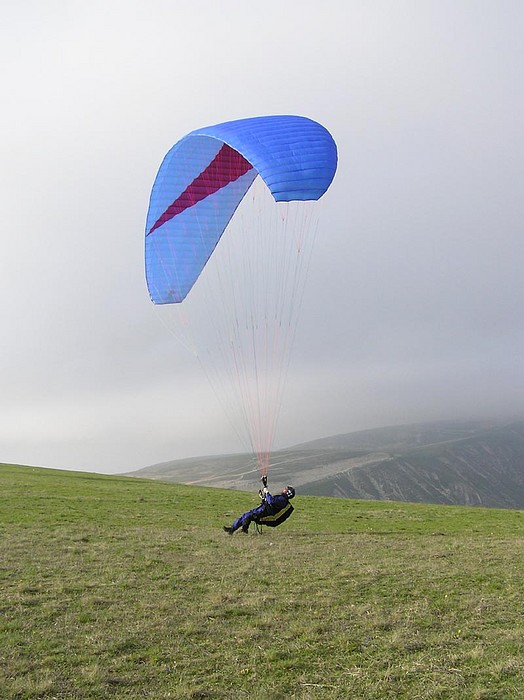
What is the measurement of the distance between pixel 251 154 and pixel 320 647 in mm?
12800

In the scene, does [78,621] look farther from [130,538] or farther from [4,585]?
[130,538]

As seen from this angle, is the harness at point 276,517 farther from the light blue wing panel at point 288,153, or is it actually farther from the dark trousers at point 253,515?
the light blue wing panel at point 288,153

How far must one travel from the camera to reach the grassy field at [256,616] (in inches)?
335

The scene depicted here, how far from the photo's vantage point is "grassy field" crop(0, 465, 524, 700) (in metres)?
Result: 8.50

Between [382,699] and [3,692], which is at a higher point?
[3,692]

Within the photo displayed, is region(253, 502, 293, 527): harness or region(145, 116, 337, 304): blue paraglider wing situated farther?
region(145, 116, 337, 304): blue paraglider wing

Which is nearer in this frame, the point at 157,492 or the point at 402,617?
the point at 402,617

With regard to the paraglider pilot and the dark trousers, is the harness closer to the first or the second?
the paraglider pilot

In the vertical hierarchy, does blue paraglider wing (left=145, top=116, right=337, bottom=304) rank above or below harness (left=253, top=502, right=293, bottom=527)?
above

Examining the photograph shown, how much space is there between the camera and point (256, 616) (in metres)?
11.3

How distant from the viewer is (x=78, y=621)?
425 inches

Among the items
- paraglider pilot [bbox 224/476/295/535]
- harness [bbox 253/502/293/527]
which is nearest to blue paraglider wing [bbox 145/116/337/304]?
paraglider pilot [bbox 224/476/295/535]

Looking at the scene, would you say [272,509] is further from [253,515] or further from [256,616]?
[256,616]

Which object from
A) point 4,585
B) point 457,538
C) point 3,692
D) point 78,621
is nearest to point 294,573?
point 78,621
